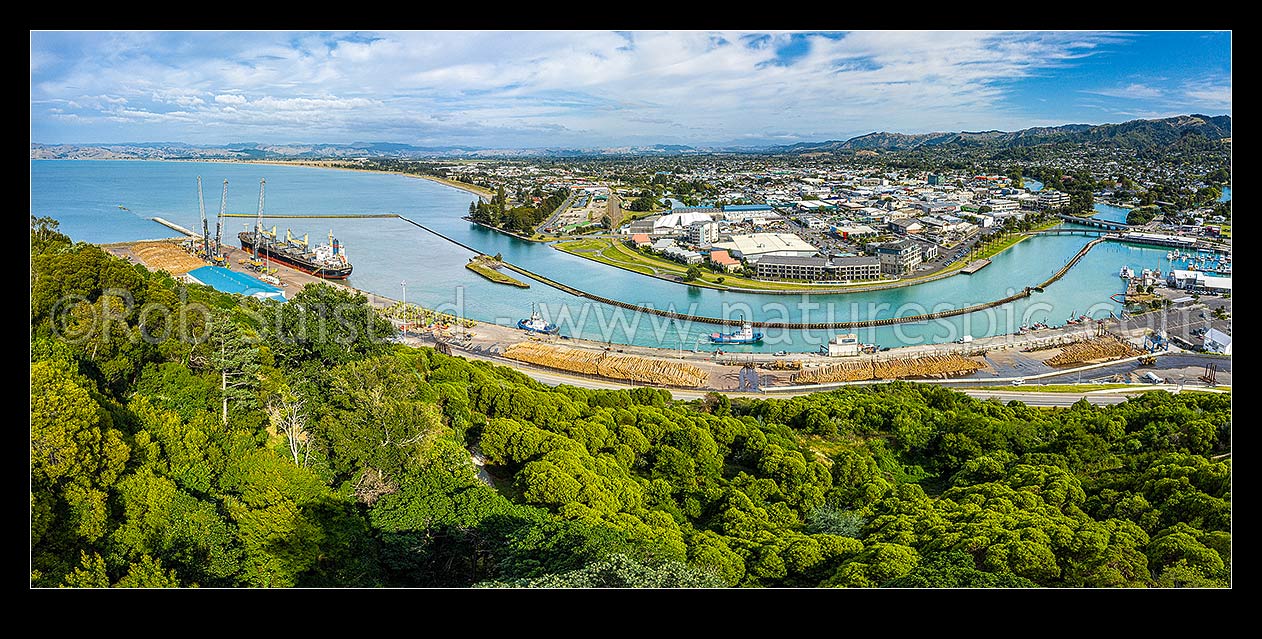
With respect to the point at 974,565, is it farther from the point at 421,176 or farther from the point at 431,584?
the point at 421,176

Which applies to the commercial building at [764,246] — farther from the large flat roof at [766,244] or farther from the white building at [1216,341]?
the white building at [1216,341]

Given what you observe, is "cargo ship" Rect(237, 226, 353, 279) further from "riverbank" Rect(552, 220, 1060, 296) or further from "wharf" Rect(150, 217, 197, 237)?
"riverbank" Rect(552, 220, 1060, 296)

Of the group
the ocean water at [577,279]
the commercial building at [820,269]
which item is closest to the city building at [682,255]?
the ocean water at [577,279]

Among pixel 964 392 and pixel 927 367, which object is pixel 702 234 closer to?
pixel 927 367

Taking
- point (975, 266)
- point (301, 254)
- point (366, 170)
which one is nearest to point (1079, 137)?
point (975, 266)

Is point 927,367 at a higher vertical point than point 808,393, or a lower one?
higher
